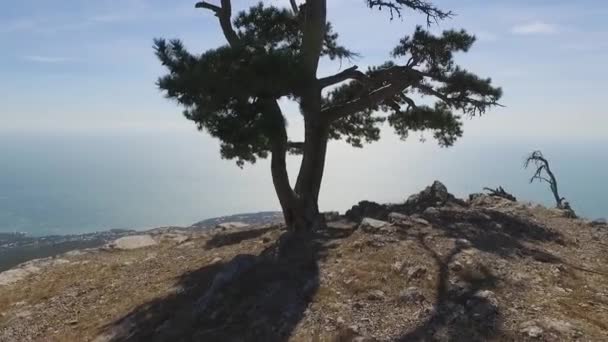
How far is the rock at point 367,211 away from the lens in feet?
45.8

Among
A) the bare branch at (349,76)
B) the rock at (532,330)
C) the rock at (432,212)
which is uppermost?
the bare branch at (349,76)

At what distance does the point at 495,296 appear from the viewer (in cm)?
762

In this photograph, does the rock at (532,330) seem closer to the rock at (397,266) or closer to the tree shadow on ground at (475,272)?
the tree shadow on ground at (475,272)

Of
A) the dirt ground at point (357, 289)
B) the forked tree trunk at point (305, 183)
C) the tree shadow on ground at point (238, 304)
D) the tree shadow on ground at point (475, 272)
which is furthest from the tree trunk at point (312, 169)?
the tree shadow on ground at point (475, 272)

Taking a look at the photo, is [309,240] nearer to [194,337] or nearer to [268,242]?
[268,242]

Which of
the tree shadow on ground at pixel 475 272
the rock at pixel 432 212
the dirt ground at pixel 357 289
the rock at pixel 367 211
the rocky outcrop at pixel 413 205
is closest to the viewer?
the tree shadow on ground at pixel 475 272

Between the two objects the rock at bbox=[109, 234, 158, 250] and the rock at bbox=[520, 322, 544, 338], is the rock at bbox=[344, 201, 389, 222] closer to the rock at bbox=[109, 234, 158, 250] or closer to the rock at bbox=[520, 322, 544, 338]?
the rock at bbox=[520, 322, 544, 338]

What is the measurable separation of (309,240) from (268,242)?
1.84 m

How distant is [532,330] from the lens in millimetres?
6516

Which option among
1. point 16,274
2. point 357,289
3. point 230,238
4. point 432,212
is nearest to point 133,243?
point 16,274

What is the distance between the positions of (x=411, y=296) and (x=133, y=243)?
13242mm

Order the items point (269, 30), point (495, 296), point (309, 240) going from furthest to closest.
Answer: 1. point (269, 30)
2. point (309, 240)
3. point (495, 296)

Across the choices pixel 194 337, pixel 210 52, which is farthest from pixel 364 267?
pixel 210 52

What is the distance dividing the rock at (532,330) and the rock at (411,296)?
1656 millimetres
